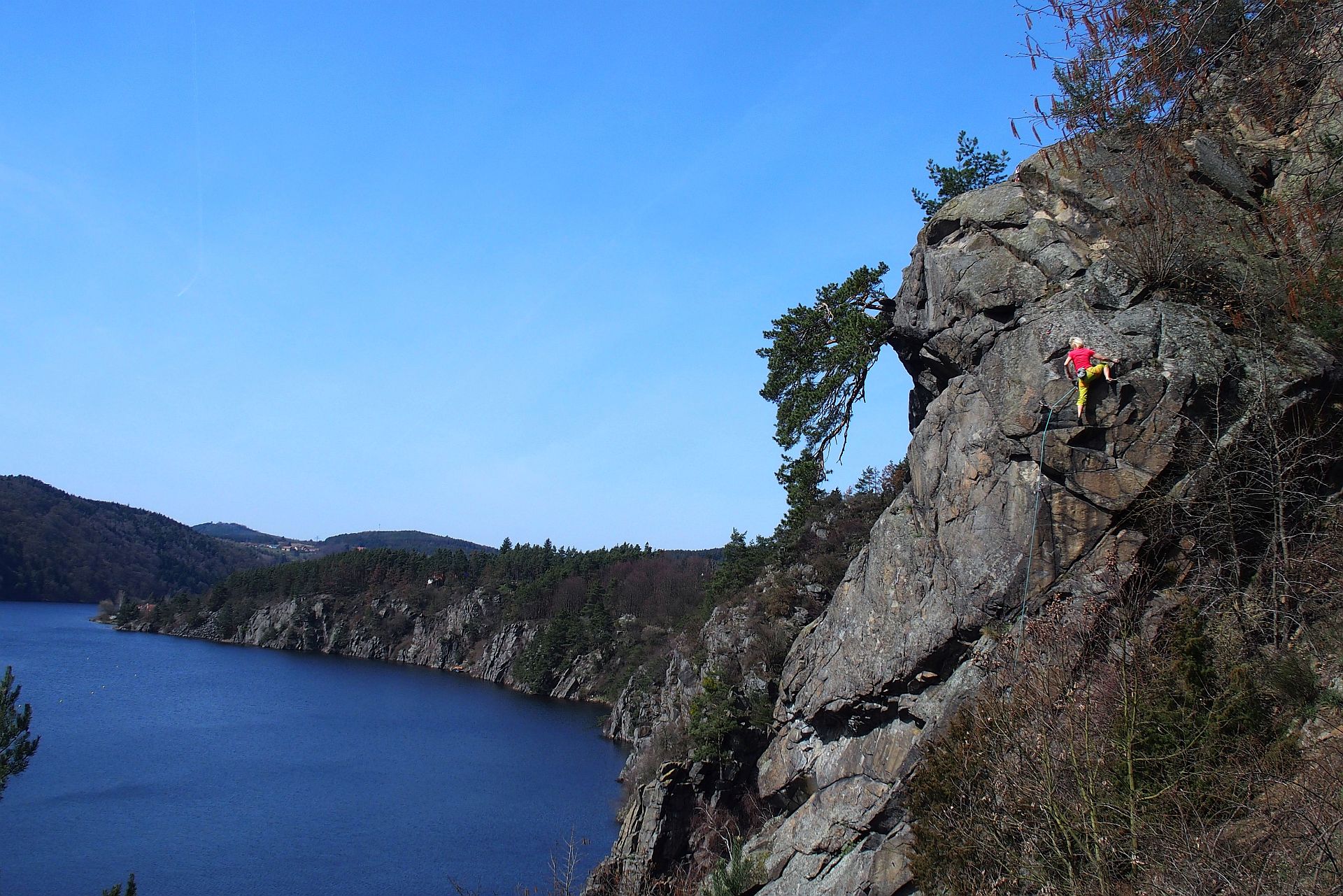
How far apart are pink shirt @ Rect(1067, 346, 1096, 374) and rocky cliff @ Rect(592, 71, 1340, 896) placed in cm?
50

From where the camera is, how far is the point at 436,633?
122062 millimetres

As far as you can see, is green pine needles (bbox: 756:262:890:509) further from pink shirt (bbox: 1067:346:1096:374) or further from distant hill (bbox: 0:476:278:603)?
distant hill (bbox: 0:476:278:603)

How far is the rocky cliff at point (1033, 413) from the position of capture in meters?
12.4

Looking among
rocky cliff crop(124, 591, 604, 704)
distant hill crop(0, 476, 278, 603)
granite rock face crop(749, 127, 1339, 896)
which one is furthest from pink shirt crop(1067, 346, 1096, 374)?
distant hill crop(0, 476, 278, 603)

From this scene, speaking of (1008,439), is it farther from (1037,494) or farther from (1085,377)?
(1085,377)

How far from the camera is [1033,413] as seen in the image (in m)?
13.2

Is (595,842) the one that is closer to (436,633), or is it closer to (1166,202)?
(1166,202)

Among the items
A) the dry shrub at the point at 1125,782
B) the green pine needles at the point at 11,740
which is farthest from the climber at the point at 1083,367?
the green pine needles at the point at 11,740

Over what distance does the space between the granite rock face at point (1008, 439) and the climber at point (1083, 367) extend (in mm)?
226

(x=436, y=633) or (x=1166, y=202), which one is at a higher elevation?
(x=1166, y=202)

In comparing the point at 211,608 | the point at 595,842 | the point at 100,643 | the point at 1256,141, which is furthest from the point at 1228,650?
the point at 211,608

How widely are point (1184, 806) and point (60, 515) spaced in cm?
24385

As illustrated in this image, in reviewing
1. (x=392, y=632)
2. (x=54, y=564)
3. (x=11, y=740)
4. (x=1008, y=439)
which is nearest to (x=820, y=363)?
(x=1008, y=439)

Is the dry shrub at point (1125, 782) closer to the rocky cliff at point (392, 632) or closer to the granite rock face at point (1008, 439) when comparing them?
the granite rock face at point (1008, 439)
